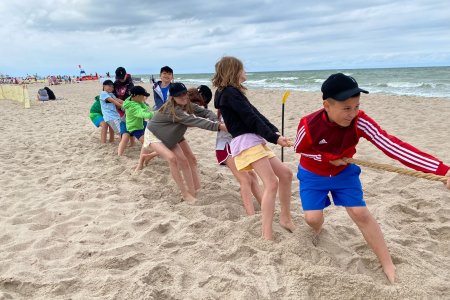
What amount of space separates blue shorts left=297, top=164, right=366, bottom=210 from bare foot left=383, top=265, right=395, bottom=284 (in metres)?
0.52

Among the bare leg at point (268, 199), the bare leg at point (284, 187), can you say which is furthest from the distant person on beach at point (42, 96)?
the bare leg at point (268, 199)

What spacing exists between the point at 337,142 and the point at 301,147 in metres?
0.29

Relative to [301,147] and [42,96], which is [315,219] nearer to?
[301,147]

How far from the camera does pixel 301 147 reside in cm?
314

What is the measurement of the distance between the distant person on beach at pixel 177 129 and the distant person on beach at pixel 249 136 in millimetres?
836

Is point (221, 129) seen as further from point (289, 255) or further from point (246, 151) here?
point (289, 255)

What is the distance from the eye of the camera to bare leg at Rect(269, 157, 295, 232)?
3705 millimetres

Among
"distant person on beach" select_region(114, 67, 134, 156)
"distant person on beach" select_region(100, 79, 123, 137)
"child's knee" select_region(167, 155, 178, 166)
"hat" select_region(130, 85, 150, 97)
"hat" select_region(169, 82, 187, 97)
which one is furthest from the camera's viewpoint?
"distant person on beach" select_region(100, 79, 123, 137)

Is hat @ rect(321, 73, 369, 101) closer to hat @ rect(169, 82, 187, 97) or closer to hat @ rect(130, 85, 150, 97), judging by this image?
hat @ rect(169, 82, 187, 97)

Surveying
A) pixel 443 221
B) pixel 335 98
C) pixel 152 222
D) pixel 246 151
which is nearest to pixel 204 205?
pixel 152 222

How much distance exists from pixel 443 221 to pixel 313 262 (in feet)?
5.94

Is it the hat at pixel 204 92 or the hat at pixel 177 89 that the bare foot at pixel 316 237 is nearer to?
the hat at pixel 177 89

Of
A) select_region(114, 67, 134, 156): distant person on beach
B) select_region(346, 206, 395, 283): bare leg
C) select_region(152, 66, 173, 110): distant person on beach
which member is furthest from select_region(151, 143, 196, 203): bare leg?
select_region(114, 67, 134, 156): distant person on beach

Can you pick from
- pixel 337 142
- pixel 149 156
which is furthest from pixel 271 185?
pixel 149 156
